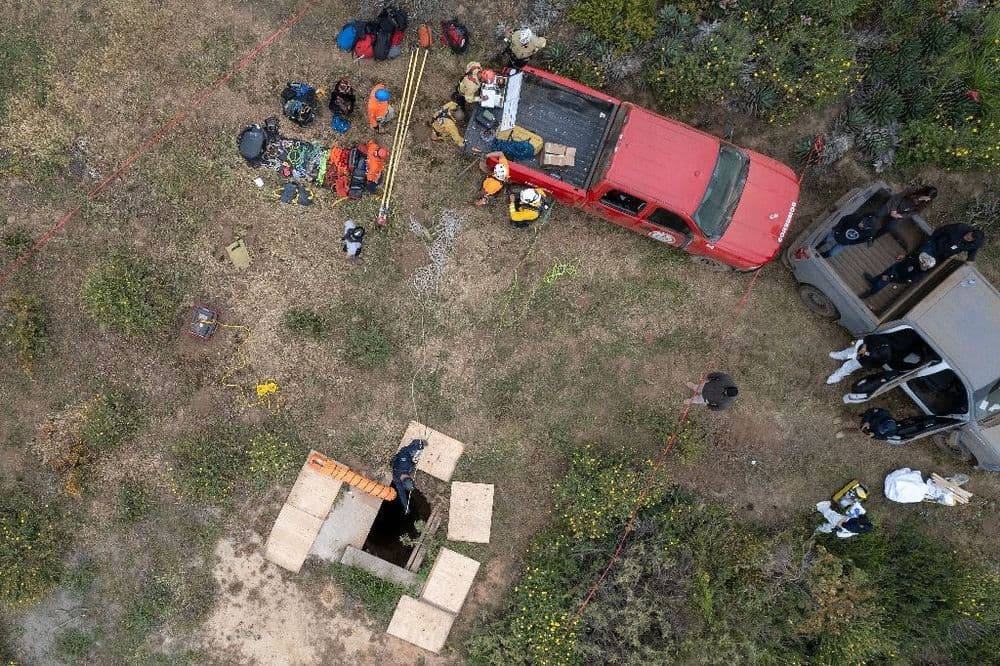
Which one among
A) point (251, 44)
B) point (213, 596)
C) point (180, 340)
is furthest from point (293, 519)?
point (251, 44)

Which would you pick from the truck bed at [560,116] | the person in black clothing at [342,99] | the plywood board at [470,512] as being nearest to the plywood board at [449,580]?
the plywood board at [470,512]

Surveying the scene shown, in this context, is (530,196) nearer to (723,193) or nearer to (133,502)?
(723,193)

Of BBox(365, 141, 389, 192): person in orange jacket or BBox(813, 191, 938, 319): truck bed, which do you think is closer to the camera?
BBox(813, 191, 938, 319): truck bed

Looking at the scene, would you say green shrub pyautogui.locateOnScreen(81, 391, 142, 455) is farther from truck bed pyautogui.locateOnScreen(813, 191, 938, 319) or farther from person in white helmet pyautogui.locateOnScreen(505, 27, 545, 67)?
truck bed pyautogui.locateOnScreen(813, 191, 938, 319)

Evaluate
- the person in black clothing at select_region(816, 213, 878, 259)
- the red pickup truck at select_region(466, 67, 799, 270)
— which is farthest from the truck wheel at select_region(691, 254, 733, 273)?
the person in black clothing at select_region(816, 213, 878, 259)

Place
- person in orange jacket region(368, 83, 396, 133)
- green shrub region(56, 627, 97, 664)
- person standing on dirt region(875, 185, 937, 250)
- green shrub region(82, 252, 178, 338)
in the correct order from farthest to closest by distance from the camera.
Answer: person in orange jacket region(368, 83, 396, 133)
green shrub region(56, 627, 97, 664)
green shrub region(82, 252, 178, 338)
person standing on dirt region(875, 185, 937, 250)

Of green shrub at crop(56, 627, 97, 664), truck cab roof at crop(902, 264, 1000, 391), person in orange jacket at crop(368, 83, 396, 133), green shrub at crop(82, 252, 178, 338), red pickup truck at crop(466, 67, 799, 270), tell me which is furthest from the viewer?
person in orange jacket at crop(368, 83, 396, 133)

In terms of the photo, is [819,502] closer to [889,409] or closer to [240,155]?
[889,409]
